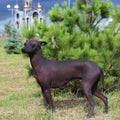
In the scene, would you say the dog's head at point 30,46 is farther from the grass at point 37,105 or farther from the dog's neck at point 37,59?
the grass at point 37,105

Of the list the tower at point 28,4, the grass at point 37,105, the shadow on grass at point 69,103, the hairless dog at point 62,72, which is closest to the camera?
the grass at point 37,105

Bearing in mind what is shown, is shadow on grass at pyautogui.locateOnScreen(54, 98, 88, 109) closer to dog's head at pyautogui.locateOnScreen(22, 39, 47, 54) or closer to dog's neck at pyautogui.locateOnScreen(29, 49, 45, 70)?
dog's neck at pyautogui.locateOnScreen(29, 49, 45, 70)

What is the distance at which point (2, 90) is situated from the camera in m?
7.04

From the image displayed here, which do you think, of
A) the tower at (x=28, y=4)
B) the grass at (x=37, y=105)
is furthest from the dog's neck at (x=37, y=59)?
the tower at (x=28, y=4)

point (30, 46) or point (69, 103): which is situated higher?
point (30, 46)

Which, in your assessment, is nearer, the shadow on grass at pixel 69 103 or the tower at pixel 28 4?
the shadow on grass at pixel 69 103

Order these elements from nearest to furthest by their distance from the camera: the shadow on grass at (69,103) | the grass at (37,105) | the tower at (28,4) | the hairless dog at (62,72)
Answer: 1. the grass at (37,105)
2. the hairless dog at (62,72)
3. the shadow on grass at (69,103)
4. the tower at (28,4)

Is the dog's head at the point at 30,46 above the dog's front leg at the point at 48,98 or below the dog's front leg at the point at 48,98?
above

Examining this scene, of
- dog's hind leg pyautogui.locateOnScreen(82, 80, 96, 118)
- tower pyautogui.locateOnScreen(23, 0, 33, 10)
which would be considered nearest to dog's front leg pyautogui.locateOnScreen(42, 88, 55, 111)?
dog's hind leg pyautogui.locateOnScreen(82, 80, 96, 118)

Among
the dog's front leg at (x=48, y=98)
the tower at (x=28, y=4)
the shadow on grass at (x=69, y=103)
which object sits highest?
the dog's front leg at (x=48, y=98)

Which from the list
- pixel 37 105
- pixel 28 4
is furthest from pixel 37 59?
pixel 28 4

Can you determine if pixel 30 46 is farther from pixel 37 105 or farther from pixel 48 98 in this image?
pixel 37 105

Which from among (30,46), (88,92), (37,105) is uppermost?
(30,46)

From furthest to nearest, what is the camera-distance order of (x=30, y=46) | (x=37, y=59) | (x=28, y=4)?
1. (x=28, y=4)
2. (x=37, y=59)
3. (x=30, y=46)
